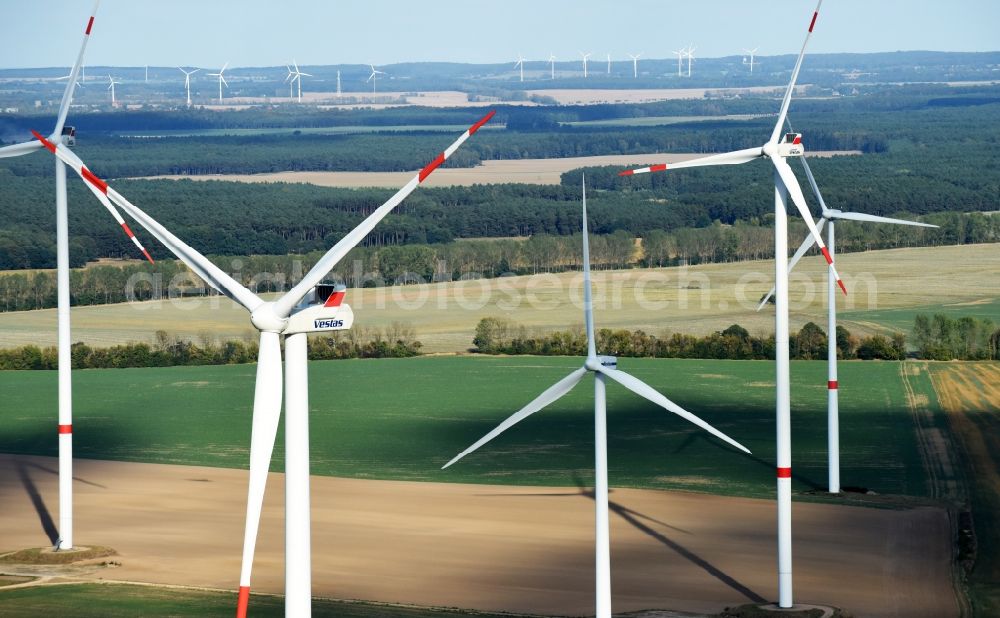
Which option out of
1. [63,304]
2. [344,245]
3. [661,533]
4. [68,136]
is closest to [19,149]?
[68,136]

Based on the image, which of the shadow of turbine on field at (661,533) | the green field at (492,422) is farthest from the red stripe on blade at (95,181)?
the green field at (492,422)

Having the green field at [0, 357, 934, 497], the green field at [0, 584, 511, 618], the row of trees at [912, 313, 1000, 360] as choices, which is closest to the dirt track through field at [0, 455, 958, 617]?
the green field at [0, 584, 511, 618]

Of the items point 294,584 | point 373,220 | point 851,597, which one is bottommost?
point 851,597

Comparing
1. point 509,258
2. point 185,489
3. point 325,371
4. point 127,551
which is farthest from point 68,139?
point 509,258

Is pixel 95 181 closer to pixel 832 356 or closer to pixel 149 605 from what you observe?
pixel 149 605

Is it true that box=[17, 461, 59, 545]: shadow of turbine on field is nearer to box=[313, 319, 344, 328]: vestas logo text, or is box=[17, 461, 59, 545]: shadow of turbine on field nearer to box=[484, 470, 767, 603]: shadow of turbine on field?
box=[484, 470, 767, 603]: shadow of turbine on field

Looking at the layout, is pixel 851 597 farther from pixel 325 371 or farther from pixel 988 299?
pixel 988 299
